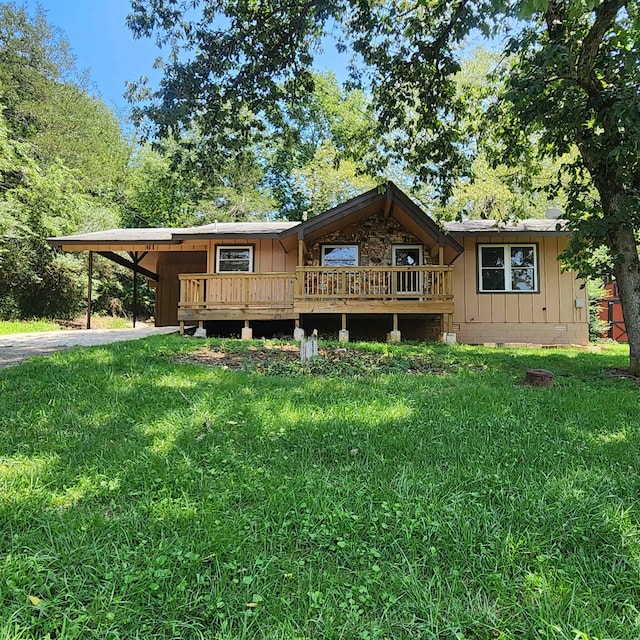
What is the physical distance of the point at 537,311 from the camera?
10.9 meters

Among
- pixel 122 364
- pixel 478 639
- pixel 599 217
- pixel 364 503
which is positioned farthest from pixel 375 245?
pixel 478 639

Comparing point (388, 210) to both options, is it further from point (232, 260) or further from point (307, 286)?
point (232, 260)

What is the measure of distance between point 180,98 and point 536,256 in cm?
917

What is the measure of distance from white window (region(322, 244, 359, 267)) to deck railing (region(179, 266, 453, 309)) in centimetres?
89

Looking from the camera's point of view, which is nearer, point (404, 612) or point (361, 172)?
point (404, 612)

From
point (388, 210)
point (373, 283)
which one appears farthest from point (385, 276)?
point (388, 210)

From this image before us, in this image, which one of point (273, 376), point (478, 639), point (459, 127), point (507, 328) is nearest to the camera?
point (478, 639)

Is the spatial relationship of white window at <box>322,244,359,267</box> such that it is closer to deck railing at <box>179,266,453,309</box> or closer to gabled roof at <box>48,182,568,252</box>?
gabled roof at <box>48,182,568,252</box>

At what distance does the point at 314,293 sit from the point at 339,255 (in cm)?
196

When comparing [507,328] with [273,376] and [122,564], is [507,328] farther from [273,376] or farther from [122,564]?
[122,564]

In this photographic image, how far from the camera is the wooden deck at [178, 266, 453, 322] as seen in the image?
9.77 meters

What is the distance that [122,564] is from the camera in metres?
1.71

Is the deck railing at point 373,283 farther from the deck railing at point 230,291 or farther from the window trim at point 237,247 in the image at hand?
the window trim at point 237,247

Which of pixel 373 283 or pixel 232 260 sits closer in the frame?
pixel 373 283
